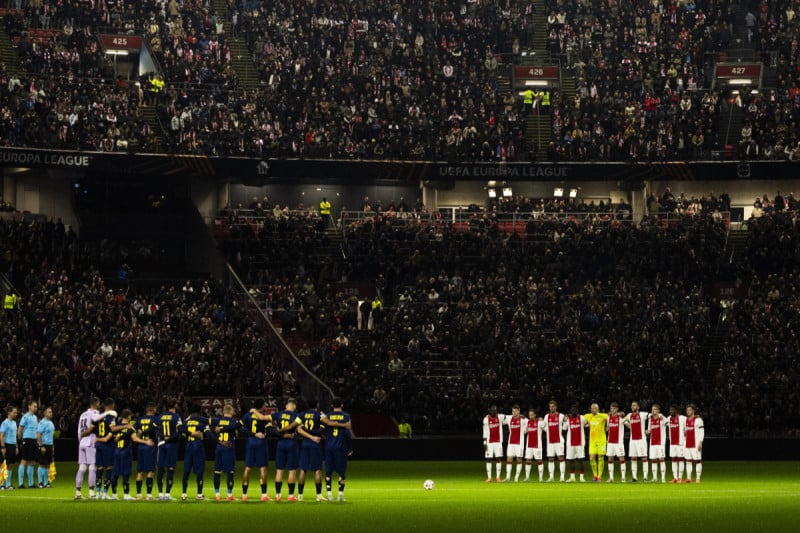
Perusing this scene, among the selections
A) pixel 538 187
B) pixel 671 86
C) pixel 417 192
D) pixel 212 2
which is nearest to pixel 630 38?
pixel 671 86

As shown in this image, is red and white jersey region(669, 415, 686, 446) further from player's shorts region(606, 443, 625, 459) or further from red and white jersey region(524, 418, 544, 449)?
red and white jersey region(524, 418, 544, 449)

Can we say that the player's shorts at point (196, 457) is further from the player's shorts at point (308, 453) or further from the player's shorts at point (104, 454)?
the player's shorts at point (308, 453)

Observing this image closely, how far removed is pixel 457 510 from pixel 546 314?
31.3 meters

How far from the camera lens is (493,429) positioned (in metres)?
40.7

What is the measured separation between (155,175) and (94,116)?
16.8ft

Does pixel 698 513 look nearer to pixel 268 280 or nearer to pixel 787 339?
pixel 787 339

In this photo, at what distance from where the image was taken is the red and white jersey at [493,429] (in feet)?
133

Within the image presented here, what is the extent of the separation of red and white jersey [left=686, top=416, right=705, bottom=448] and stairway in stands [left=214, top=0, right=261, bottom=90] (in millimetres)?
37482

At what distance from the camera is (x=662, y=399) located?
53.0m

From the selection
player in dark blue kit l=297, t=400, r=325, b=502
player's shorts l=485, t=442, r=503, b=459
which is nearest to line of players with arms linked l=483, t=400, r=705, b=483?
player's shorts l=485, t=442, r=503, b=459

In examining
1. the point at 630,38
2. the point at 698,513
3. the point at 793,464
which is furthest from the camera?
the point at 630,38

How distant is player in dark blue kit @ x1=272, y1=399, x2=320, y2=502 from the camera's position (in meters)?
29.3

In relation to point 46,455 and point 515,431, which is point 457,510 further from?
point 46,455

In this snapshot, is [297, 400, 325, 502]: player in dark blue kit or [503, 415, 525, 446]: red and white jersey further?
[503, 415, 525, 446]: red and white jersey
